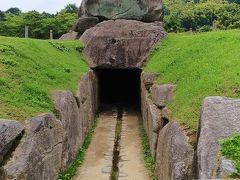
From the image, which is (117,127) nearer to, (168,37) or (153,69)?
(153,69)

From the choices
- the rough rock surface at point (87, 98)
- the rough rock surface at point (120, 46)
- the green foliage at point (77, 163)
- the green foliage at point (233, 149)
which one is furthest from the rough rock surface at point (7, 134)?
the rough rock surface at point (120, 46)

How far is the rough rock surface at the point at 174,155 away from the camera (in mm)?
9883

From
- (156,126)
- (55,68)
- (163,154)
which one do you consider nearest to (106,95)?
(55,68)

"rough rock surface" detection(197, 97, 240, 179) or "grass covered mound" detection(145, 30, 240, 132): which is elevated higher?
"grass covered mound" detection(145, 30, 240, 132)

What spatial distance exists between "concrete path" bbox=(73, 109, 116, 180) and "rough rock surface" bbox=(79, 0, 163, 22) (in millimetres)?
8368

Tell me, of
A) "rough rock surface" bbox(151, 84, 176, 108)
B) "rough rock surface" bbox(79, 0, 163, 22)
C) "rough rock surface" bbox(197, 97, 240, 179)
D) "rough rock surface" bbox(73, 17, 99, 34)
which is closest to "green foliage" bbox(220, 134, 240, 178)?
"rough rock surface" bbox(197, 97, 240, 179)

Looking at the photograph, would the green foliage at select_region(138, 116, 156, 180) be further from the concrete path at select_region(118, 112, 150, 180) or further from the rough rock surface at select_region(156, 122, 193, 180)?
the rough rock surface at select_region(156, 122, 193, 180)

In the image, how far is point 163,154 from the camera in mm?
12234

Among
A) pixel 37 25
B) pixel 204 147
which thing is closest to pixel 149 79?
pixel 204 147

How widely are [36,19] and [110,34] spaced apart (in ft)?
53.6

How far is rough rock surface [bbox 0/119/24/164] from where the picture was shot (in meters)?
9.61

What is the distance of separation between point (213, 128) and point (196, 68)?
7.13 meters

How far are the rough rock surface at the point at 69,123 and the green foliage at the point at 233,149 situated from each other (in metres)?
6.01

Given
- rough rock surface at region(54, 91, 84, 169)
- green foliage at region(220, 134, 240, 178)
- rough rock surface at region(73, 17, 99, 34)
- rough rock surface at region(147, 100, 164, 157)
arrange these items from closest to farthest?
1. green foliage at region(220, 134, 240, 178)
2. rough rock surface at region(54, 91, 84, 169)
3. rough rock surface at region(147, 100, 164, 157)
4. rough rock surface at region(73, 17, 99, 34)
